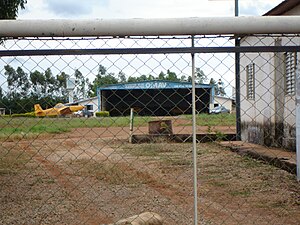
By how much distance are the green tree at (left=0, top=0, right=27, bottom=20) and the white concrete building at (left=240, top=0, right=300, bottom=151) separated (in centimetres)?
437

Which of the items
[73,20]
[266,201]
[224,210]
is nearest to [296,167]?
[266,201]

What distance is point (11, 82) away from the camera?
129 inches

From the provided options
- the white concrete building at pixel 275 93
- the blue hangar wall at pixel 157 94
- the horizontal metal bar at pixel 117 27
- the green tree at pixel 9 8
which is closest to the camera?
the horizontal metal bar at pixel 117 27

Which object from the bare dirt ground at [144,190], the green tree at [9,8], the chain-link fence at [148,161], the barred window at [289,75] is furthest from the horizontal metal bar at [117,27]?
the barred window at [289,75]

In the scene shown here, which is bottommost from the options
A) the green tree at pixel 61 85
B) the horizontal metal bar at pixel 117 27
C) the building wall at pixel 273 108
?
the building wall at pixel 273 108

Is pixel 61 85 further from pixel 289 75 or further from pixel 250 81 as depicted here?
pixel 250 81

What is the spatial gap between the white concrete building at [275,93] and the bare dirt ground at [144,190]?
4.27ft

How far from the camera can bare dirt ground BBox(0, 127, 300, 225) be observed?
5773mm

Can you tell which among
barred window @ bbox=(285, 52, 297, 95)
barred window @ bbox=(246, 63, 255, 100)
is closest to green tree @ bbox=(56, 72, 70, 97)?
barred window @ bbox=(285, 52, 297, 95)

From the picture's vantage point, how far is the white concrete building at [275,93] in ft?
34.0

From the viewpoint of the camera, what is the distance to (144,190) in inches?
292

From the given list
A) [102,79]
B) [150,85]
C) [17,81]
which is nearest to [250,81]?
[150,85]

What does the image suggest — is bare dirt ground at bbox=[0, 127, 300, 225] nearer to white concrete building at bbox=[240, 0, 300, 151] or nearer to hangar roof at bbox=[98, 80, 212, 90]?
white concrete building at bbox=[240, 0, 300, 151]

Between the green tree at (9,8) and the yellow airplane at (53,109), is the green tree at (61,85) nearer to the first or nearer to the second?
the yellow airplane at (53,109)
